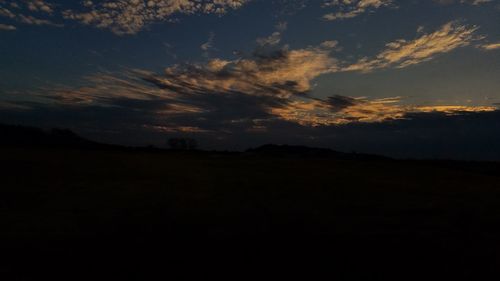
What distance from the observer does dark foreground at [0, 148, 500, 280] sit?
6.91 m

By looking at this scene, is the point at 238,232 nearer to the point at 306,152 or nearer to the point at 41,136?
the point at 306,152

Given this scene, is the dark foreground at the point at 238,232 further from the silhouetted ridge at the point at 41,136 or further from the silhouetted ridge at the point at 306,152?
the silhouetted ridge at the point at 41,136

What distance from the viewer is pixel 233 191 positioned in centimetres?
1773

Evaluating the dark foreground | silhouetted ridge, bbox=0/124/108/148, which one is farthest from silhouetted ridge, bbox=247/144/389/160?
the dark foreground

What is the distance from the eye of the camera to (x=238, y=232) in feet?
31.8

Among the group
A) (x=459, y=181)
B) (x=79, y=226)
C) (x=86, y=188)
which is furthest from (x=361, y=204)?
(x=459, y=181)

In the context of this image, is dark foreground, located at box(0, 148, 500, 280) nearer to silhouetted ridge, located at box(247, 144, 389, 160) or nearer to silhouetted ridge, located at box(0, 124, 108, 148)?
silhouetted ridge, located at box(247, 144, 389, 160)

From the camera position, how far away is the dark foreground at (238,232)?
272 inches

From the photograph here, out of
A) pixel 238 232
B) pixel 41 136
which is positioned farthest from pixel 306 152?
pixel 238 232

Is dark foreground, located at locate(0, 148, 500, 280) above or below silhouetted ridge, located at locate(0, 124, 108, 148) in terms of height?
below

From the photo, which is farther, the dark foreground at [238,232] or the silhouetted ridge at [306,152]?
the silhouetted ridge at [306,152]

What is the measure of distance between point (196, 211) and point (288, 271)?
6.40m

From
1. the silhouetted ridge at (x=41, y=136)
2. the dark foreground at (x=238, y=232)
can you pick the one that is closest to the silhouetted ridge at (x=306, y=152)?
the silhouetted ridge at (x=41, y=136)

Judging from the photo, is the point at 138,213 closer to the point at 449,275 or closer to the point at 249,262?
the point at 249,262
